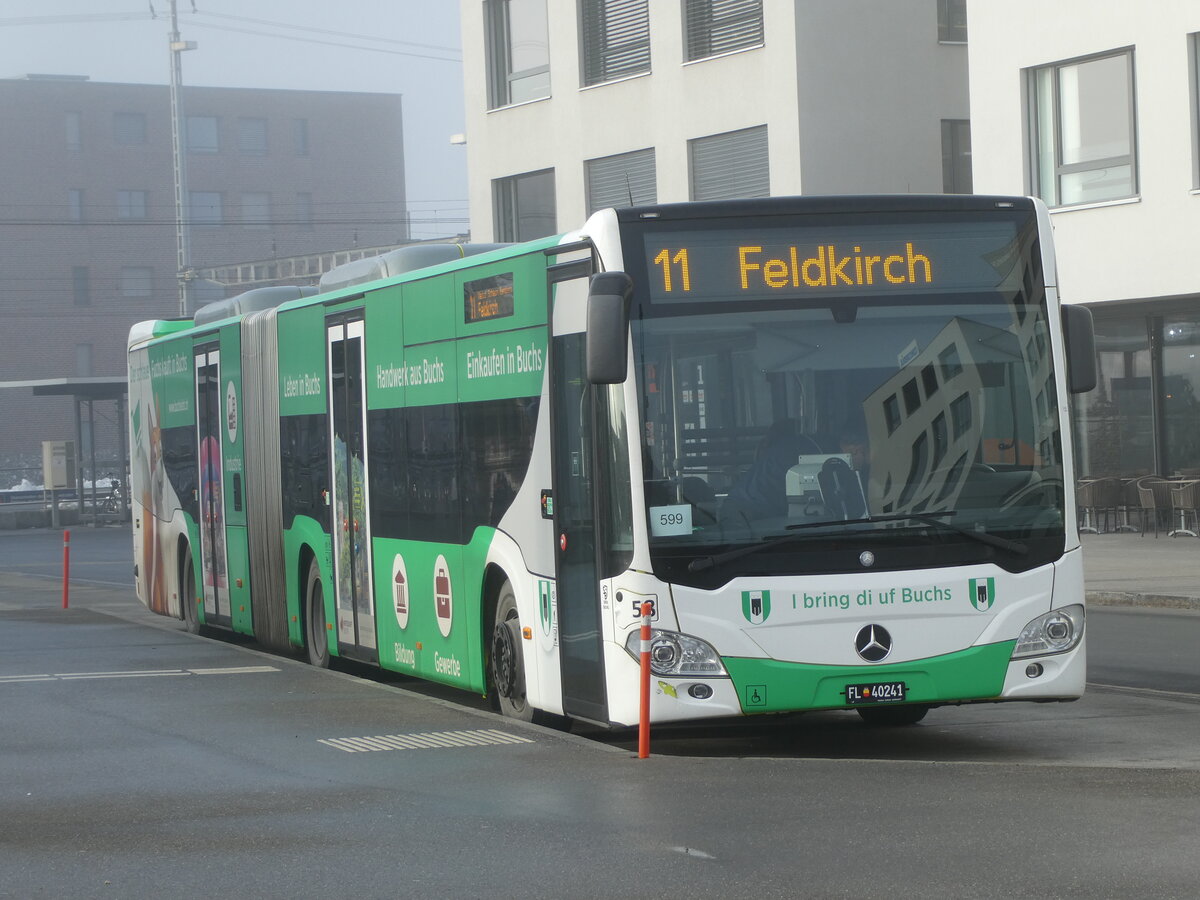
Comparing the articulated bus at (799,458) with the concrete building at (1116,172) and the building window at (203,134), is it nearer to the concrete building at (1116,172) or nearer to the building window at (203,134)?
the concrete building at (1116,172)

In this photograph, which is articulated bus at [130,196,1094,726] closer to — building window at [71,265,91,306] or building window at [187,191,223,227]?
building window at [71,265,91,306]

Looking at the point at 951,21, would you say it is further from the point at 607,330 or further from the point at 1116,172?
the point at 607,330

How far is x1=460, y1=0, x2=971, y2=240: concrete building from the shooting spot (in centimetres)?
2994

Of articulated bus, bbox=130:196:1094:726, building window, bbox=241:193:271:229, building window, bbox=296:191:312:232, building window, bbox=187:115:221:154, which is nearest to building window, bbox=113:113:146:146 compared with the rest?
building window, bbox=187:115:221:154

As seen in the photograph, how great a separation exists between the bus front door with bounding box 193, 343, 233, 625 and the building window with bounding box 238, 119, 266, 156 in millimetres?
72468

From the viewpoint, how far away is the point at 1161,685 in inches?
507

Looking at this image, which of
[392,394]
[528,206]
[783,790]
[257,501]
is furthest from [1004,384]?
[528,206]

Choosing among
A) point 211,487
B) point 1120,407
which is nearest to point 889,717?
point 211,487

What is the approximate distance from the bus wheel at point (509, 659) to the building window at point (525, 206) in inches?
939

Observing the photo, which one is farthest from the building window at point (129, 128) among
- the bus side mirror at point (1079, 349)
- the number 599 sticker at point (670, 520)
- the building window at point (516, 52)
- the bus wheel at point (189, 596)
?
the number 599 sticker at point (670, 520)

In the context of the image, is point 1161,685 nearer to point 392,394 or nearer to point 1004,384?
point 1004,384

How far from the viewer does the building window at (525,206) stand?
35.1 m

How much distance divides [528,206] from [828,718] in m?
24.5

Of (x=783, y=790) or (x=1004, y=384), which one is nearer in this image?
(x=783, y=790)
